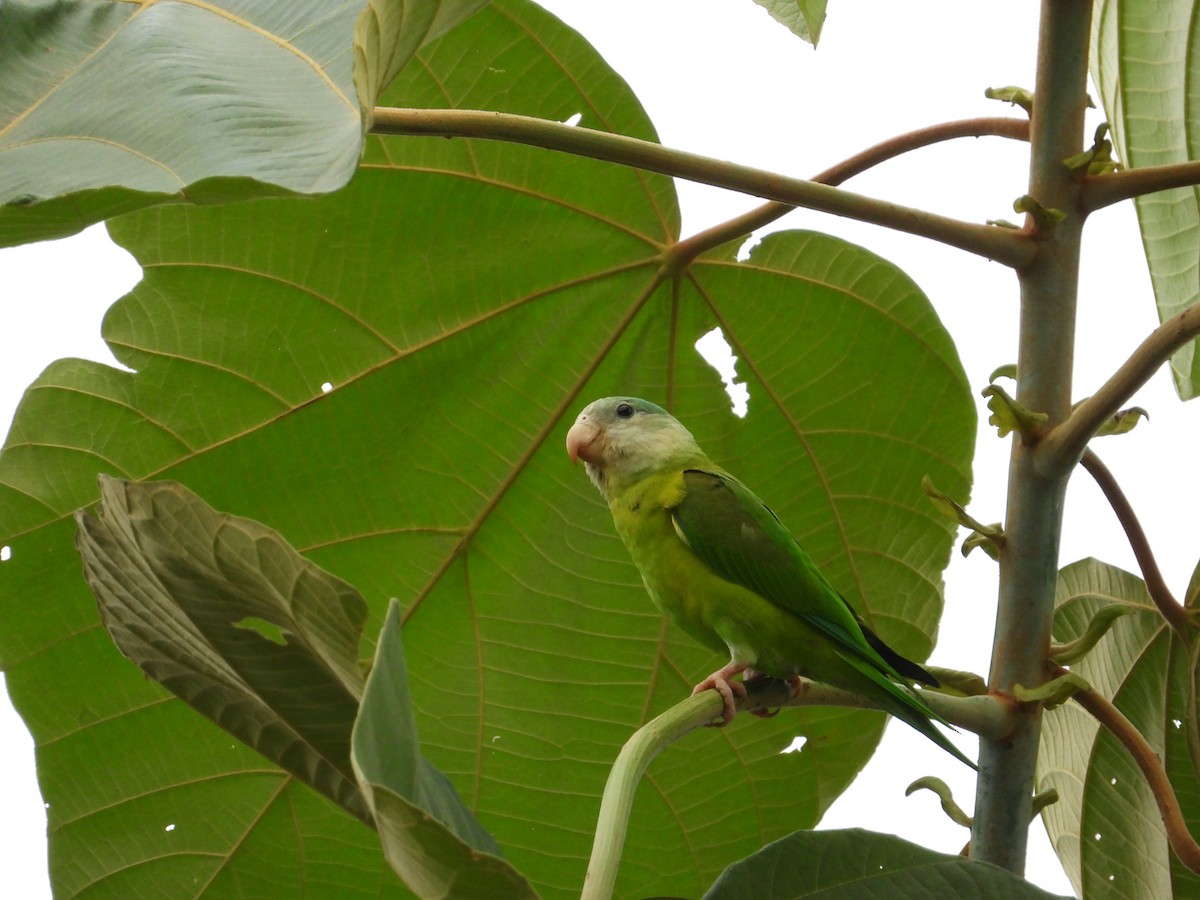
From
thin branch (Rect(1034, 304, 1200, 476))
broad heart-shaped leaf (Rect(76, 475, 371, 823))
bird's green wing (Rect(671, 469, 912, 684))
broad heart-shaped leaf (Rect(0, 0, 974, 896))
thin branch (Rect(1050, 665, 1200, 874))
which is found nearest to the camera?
broad heart-shaped leaf (Rect(76, 475, 371, 823))

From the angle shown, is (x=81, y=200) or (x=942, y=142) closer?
(x=81, y=200)

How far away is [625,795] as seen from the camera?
0.98 meters

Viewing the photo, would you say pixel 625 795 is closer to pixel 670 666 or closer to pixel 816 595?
pixel 816 595

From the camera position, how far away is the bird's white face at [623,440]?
1.85 metres

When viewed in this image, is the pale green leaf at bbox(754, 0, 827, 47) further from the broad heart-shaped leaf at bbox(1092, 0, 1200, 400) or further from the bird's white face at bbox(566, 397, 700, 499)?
the bird's white face at bbox(566, 397, 700, 499)

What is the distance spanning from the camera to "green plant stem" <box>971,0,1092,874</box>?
144 cm

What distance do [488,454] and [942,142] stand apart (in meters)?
0.82

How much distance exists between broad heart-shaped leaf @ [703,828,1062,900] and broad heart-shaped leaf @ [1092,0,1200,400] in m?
1.00

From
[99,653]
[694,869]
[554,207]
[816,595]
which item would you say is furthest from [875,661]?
[99,653]

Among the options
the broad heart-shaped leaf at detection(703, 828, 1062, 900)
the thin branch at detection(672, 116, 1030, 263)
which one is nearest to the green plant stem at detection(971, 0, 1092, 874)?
the thin branch at detection(672, 116, 1030, 263)

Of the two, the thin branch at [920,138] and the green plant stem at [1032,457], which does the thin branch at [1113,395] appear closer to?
the green plant stem at [1032,457]

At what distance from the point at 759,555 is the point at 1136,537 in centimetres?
50

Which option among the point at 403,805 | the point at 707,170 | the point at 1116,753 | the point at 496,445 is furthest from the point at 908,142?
the point at 403,805

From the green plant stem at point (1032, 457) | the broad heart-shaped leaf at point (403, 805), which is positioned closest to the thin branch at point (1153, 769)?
the green plant stem at point (1032, 457)
